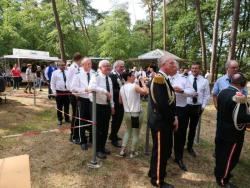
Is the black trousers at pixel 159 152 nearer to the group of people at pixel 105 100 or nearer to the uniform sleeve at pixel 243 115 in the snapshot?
the uniform sleeve at pixel 243 115

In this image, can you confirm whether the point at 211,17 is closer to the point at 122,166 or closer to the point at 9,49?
the point at 9,49

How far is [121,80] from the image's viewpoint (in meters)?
5.93

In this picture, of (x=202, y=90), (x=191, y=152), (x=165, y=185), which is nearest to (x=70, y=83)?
(x=202, y=90)

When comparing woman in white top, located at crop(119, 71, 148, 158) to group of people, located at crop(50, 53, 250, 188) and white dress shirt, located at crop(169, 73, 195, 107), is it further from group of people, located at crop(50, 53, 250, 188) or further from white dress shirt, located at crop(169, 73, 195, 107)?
white dress shirt, located at crop(169, 73, 195, 107)

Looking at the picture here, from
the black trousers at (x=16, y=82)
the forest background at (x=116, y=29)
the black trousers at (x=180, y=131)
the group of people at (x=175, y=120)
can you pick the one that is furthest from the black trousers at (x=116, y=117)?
the forest background at (x=116, y=29)

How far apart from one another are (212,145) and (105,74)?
3.16 m

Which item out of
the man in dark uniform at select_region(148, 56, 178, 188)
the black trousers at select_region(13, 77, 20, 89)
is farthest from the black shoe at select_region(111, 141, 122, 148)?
the black trousers at select_region(13, 77, 20, 89)

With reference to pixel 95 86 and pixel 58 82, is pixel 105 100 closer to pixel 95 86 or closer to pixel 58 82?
pixel 95 86

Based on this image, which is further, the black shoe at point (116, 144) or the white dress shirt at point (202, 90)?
the black shoe at point (116, 144)

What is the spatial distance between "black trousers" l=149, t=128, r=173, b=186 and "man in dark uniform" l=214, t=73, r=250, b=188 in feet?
2.72

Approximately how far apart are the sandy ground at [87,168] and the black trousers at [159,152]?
29cm

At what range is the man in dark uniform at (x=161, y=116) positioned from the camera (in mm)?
4059

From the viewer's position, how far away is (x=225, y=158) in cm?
448

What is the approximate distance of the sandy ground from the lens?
4.61m
